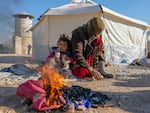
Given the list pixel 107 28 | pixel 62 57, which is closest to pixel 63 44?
pixel 62 57

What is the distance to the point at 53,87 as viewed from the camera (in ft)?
9.36

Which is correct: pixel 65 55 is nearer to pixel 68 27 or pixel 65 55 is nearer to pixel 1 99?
pixel 1 99

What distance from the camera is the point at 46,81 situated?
2.92 meters

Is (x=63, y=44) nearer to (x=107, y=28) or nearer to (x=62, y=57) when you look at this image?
(x=62, y=57)

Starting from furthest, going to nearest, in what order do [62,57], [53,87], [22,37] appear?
1. [22,37]
2. [62,57]
3. [53,87]

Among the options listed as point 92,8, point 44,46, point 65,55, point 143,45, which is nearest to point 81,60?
point 65,55

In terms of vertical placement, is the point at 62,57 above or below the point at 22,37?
below

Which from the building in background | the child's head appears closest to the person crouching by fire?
the child's head

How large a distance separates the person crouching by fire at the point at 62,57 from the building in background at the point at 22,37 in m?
17.8

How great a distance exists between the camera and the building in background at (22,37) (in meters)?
23.1

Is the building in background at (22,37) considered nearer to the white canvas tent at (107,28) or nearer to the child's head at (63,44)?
the white canvas tent at (107,28)

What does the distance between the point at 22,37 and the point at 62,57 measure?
20386 mm

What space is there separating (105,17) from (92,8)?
19.9 inches

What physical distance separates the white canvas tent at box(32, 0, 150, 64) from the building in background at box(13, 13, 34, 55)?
12492 mm
